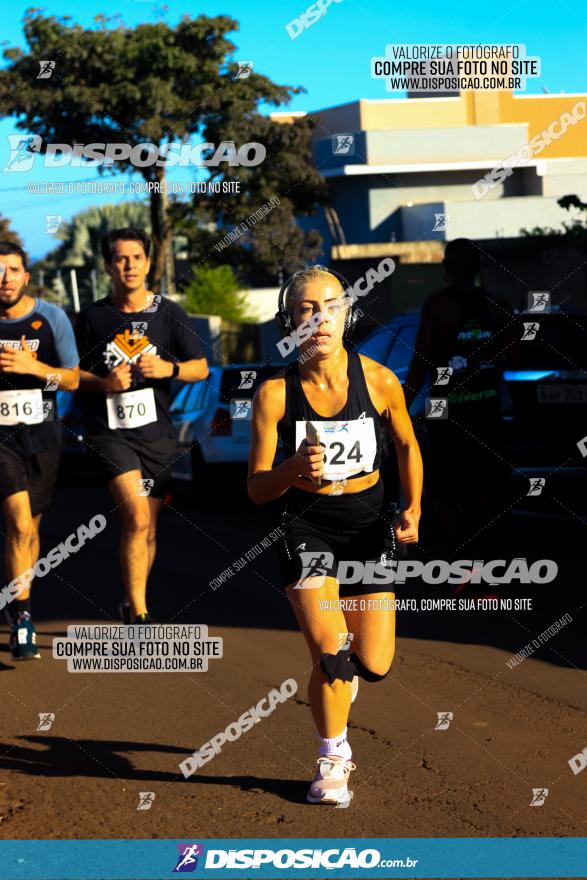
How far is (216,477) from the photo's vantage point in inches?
678

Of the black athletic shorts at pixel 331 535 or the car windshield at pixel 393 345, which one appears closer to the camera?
the black athletic shorts at pixel 331 535

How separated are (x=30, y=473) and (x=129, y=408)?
0.67 m

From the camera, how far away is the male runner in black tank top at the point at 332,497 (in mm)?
5344

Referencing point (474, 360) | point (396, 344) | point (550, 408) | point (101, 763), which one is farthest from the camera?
point (396, 344)

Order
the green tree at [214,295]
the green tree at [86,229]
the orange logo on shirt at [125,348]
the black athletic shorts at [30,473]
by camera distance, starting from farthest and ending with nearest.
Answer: the green tree at [86,229] < the green tree at [214,295] < the orange logo on shirt at [125,348] < the black athletic shorts at [30,473]

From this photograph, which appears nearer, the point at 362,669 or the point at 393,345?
the point at 362,669

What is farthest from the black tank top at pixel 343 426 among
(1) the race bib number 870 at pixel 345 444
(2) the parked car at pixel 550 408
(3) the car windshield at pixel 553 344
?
(3) the car windshield at pixel 553 344

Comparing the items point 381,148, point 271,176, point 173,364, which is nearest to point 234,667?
point 173,364

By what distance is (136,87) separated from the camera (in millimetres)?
31750

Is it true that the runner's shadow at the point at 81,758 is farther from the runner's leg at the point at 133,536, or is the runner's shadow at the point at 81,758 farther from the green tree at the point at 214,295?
the green tree at the point at 214,295

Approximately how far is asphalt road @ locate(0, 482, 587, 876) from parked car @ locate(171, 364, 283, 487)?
7.07m

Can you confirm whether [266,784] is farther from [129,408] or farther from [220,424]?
[220,424]

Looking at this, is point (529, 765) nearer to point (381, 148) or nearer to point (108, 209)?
point (381, 148)

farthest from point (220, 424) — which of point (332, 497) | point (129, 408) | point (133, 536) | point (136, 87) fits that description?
point (136, 87)
